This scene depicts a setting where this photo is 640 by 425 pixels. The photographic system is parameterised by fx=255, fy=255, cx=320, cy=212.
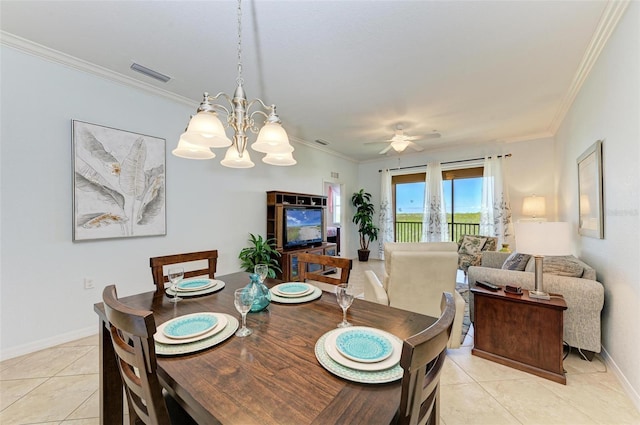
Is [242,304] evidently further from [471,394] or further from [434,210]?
[434,210]

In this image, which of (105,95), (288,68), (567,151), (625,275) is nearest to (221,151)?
(105,95)

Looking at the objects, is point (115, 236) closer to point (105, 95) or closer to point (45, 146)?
point (45, 146)

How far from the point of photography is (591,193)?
98.9 inches

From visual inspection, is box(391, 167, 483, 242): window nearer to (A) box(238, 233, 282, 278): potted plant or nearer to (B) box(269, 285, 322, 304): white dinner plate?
(A) box(238, 233, 282, 278): potted plant

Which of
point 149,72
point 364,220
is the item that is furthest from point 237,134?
point 364,220

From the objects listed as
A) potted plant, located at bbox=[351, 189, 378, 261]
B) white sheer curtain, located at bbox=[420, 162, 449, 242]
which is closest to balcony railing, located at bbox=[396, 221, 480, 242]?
white sheer curtain, located at bbox=[420, 162, 449, 242]

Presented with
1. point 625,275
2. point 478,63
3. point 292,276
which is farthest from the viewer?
point 292,276

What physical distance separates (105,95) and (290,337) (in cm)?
314

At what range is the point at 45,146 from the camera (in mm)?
2293

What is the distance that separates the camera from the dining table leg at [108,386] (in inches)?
51.4

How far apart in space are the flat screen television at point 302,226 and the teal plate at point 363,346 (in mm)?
3434

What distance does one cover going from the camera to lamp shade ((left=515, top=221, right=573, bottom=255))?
1874 millimetres

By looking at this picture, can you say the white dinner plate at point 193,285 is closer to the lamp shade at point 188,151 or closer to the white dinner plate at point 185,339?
the white dinner plate at point 185,339

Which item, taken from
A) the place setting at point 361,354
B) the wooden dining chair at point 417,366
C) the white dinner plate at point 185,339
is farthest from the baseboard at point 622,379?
the white dinner plate at point 185,339
